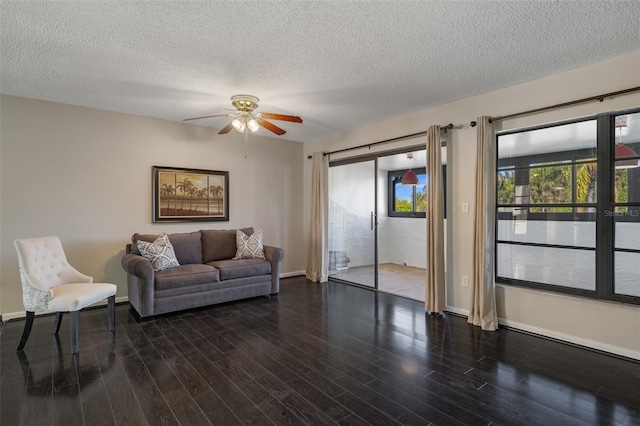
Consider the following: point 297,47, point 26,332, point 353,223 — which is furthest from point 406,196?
point 26,332

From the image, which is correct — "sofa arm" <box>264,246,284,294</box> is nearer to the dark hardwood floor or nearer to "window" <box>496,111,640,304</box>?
the dark hardwood floor

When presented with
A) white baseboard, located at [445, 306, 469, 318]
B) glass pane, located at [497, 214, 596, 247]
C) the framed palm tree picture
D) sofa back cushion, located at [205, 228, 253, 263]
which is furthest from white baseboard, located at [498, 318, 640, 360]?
the framed palm tree picture

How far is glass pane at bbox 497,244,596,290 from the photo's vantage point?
3.19 meters

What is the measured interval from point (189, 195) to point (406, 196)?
186 inches

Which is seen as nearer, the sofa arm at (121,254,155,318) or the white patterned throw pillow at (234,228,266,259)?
the sofa arm at (121,254,155,318)

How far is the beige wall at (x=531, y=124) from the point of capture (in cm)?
289

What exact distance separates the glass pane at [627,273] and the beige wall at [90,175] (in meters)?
4.99

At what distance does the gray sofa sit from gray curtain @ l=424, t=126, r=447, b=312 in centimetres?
220

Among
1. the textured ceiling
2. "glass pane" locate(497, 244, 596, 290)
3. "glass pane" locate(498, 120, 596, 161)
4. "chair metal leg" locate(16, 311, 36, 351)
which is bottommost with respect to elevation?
"chair metal leg" locate(16, 311, 36, 351)

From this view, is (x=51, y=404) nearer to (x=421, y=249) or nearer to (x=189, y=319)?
(x=189, y=319)

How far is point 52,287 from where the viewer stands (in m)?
3.34

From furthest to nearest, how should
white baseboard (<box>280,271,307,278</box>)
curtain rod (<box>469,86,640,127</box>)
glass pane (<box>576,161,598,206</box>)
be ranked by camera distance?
white baseboard (<box>280,271,307,278</box>) → glass pane (<box>576,161,598,206</box>) → curtain rod (<box>469,86,640,127</box>)

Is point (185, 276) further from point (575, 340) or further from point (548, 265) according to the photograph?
point (575, 340)

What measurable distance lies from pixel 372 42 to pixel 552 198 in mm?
2533
